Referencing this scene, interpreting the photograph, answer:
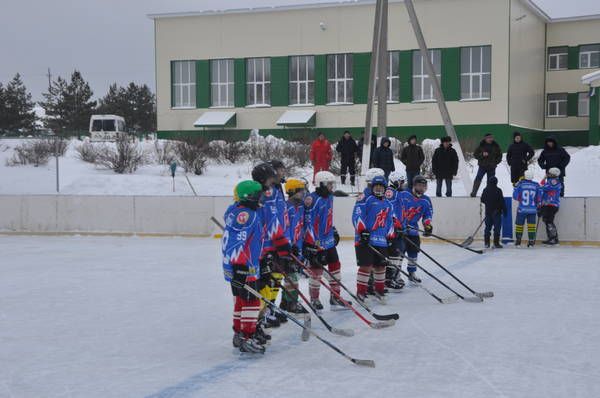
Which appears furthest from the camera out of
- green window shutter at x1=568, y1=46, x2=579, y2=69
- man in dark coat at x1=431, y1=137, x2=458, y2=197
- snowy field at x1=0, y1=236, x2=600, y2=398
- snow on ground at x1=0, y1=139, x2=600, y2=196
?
green window shutter at x1=568, y1=46, x2=579, y2=69

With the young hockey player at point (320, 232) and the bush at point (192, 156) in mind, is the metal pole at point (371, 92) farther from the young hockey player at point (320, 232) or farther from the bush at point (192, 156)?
the young hockey player at point (320, 232)

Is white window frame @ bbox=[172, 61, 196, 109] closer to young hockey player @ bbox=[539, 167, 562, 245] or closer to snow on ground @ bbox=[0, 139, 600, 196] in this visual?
snow on ground @ bbox=[0, 139, 600, 196]

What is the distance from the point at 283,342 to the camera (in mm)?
5703

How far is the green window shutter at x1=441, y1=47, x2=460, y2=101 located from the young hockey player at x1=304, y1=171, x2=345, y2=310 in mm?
23163

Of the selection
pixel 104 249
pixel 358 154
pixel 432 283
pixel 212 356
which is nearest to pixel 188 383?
pixel 212 356

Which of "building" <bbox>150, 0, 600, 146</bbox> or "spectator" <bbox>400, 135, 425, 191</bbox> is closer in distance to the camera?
"spectator" <bbox>400, 135, 425, 191</bbox>

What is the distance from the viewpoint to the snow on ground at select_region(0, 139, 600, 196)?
703 inches

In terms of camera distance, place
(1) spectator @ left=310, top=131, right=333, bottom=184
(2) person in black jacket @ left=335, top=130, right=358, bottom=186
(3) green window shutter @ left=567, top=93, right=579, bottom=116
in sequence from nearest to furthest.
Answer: (1) spectator @ left=310, top=131, right=333, bottom=184, (2) person in black jacket @ left=335, top=130, right=358, bottom=186, (3) green window shutter @ left=567, top=93, right=579, bottom=116

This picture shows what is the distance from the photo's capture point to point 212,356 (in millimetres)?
5320

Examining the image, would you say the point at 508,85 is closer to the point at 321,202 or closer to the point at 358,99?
the point at 358,99

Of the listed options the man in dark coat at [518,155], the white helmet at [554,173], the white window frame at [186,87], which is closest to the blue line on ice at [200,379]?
the white helmet at [554,173]

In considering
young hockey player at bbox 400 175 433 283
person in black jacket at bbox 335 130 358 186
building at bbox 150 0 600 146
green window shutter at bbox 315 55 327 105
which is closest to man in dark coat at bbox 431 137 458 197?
person in black jacket at bbox 335 130 358 186

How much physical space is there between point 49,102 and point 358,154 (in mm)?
51070

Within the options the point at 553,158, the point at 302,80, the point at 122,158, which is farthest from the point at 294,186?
the point at 302,80
